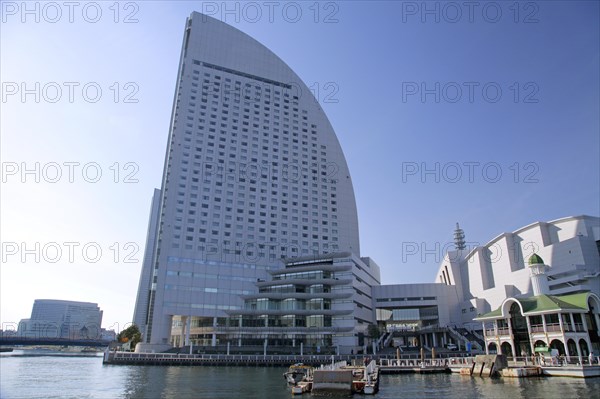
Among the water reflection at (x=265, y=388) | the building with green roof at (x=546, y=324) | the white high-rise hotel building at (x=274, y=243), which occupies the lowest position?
the water reflection at (x=265, y=388)

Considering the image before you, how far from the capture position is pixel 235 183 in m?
118

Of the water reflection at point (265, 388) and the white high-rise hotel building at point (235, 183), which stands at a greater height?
the white high-rise hotel building at point (235, 183)

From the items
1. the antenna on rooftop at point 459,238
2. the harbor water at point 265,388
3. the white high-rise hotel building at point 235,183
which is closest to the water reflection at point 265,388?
the harbor water at point 265,388

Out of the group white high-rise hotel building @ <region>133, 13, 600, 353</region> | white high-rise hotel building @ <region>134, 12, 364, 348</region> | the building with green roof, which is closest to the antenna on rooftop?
white high-rise hotel building @ <region>133, 13, 600, 353</region>

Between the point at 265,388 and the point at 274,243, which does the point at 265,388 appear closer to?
the point at 265,388

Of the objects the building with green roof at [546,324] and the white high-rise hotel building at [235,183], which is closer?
the building with green roof at [546,324]

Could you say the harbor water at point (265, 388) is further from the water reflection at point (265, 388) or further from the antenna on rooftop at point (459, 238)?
the antenna on rooftop at point (459, 238)

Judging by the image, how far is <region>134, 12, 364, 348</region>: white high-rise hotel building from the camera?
4001 inches

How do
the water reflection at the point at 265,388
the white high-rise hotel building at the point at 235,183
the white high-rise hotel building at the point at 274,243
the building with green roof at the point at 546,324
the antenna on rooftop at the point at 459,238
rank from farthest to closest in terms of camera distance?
the antenna on rooftop at the point at 459,238 < the white high-rise hotel building at the point at 235,183 < the white high-rise hotel building at the point at 274,243 < the building with green roof at the point at 546,324 < the water reflection at the point at 265,388

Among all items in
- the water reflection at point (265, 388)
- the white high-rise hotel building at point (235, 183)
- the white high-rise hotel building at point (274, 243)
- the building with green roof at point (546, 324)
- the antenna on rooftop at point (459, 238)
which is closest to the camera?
the water reflection at point (265, 388)

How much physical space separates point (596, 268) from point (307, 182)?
79.9 meters

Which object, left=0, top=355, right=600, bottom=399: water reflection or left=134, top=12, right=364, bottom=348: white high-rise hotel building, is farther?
left=134, top=12, right=364, bottom=348: white high-rise hotel building

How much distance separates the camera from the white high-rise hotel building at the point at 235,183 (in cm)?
10162

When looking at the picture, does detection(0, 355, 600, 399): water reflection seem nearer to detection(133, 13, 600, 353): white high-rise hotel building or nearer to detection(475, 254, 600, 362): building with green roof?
detection(475, 254, 600, 362): building with green roof
